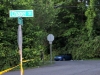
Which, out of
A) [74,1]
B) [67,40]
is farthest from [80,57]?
[74,1]

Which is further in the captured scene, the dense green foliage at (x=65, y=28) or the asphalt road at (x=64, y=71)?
the dense green foliage at (x=65, y=28)

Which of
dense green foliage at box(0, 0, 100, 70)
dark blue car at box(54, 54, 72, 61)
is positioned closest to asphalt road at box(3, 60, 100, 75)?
dense green foliage at box(0, 0, 100, 70)

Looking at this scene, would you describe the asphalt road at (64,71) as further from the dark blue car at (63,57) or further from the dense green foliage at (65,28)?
the dark blue car at (63,57)

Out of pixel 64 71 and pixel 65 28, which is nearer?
pixel 64 71

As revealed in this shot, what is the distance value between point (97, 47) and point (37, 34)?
1942cm

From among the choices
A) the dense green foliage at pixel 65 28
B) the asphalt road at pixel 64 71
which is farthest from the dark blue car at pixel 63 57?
the asphalt road at pixel 64 71

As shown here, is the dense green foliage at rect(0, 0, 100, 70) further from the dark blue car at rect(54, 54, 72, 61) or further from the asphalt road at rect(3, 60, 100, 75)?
the asphalt road at rect(3, 60, 100, 75)

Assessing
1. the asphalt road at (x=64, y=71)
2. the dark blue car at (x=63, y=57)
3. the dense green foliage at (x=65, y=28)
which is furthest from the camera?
the dark blue car at (x=63, y=57)

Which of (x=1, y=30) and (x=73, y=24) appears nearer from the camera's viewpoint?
(x=1, y=30)

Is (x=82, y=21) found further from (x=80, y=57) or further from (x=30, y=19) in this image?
(x=30, y=19)

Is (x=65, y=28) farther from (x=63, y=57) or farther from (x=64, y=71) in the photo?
(x=64, y=71)

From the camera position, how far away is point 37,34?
24.1m

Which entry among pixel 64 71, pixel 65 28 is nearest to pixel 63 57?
pixel 65 28

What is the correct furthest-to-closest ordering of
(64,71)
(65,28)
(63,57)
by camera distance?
(65,28), (63,57), (64,71)
